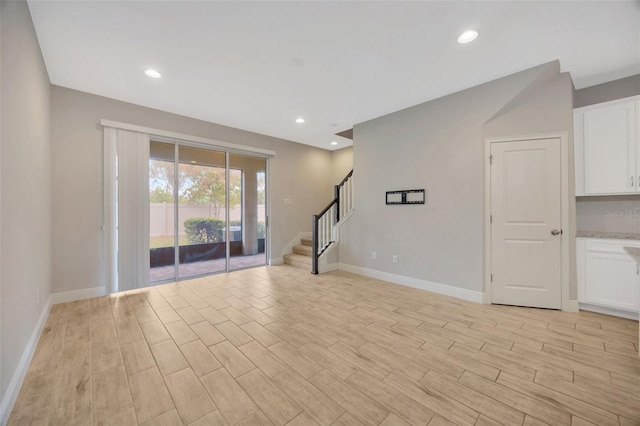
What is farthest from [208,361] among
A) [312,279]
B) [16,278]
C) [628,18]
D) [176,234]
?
[628,18]

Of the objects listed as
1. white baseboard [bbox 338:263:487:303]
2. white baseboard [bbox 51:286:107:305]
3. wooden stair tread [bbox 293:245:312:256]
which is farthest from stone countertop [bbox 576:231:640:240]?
white baseboard [bbox 51:286:107:305]

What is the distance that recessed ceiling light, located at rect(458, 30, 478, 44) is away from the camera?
7.70 feet

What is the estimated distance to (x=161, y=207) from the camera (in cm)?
421

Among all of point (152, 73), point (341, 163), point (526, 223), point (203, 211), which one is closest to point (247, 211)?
point (203, 211)

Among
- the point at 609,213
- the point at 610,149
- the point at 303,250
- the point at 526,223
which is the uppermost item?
the point at 610,149

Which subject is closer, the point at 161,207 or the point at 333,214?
the point at 161,207

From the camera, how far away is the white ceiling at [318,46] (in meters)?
2.10

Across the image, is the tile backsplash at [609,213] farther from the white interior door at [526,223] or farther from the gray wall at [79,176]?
the gray wall at [79,176]

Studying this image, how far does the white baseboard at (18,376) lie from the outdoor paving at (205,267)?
1.84 meters

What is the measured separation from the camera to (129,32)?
92.0 inches

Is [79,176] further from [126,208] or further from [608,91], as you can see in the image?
[608,91]

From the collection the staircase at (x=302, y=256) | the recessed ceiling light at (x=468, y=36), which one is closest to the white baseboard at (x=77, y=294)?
the staircase at (x=302, y=256)

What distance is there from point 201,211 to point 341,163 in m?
3.76

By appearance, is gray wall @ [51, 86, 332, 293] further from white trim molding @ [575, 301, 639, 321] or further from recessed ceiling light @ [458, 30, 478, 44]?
white trim molding @ [575, 301, 639, 321]
